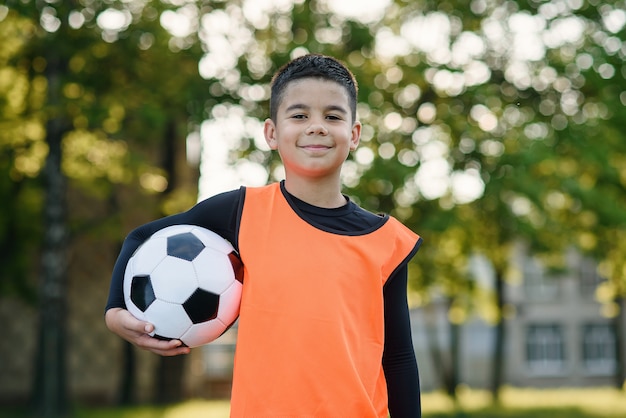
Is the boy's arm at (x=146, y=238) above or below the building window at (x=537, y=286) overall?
above

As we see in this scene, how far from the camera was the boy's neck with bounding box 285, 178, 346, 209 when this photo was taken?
2867mm

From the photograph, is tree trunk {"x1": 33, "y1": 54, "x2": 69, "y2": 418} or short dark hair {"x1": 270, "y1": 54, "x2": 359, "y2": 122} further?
tree trunk {"x1": 33, "y1": 54, "x2": 69, "y2": 418}

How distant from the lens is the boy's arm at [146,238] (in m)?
2.79

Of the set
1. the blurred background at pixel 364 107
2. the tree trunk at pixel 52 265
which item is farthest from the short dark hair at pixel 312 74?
the tree trunk at pixel 52 265

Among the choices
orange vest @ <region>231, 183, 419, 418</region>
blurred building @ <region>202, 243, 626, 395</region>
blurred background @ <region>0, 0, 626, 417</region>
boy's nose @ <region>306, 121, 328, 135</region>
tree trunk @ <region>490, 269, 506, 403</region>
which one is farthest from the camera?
blurred building @ <region>202, 243, 626, 395</region>

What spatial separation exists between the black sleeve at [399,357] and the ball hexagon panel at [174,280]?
2.29 ft

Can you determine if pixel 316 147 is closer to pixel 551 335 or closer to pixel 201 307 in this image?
pixel 201 307

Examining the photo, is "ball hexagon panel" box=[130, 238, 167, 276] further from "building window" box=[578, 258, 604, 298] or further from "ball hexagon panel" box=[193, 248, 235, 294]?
"building window" box=[578, 258, 604, 298]

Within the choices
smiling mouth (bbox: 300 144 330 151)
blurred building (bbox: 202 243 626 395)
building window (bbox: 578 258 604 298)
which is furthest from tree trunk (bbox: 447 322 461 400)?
building window (bbox: 578 258 604 298)

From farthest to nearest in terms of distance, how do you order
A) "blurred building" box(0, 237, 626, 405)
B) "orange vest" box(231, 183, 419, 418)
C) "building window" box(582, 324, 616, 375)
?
"building window" box(582, 324, 616, 375)
"blurred building" box(0, 237, 626, 405)
"orange vest" box(231, 183, 419, 418)

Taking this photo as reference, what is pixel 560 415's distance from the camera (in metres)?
16.3

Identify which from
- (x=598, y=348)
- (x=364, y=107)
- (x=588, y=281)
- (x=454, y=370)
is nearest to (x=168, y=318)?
(x=364, y=107)

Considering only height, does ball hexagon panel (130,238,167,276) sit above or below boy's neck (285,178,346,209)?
below

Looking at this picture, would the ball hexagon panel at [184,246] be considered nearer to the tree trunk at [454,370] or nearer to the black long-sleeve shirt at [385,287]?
the black long-sleeve shirt at [385,287]
